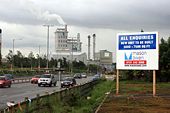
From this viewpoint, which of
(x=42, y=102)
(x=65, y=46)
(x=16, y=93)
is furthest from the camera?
(x=65, y=46)

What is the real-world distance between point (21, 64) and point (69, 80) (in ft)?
282

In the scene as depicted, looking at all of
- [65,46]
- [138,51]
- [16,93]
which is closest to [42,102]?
[16,93]

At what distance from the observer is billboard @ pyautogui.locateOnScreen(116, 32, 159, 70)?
36.7m

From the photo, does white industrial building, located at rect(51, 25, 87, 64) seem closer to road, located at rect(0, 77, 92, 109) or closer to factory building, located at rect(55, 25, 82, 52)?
factory building, located at rect(55, 25, 82, 52)

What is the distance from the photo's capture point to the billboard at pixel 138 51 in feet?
120

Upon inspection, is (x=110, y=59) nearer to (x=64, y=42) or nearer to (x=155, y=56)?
(x=64, y=42)

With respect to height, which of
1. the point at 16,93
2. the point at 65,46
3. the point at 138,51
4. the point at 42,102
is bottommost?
the point at 16,93

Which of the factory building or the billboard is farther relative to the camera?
the factory building

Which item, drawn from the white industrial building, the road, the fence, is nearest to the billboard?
the road

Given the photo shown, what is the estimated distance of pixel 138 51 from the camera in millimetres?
37406

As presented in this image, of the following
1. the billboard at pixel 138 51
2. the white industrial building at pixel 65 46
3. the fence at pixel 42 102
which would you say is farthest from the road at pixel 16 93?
the white industrial building at pixel 65 46

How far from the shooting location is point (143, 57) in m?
37.5

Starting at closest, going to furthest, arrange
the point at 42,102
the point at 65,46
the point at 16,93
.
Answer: the point at 42,102
the point at 16,93
the point at 65,46

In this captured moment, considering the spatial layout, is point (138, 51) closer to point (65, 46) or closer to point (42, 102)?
point (42, 102)
